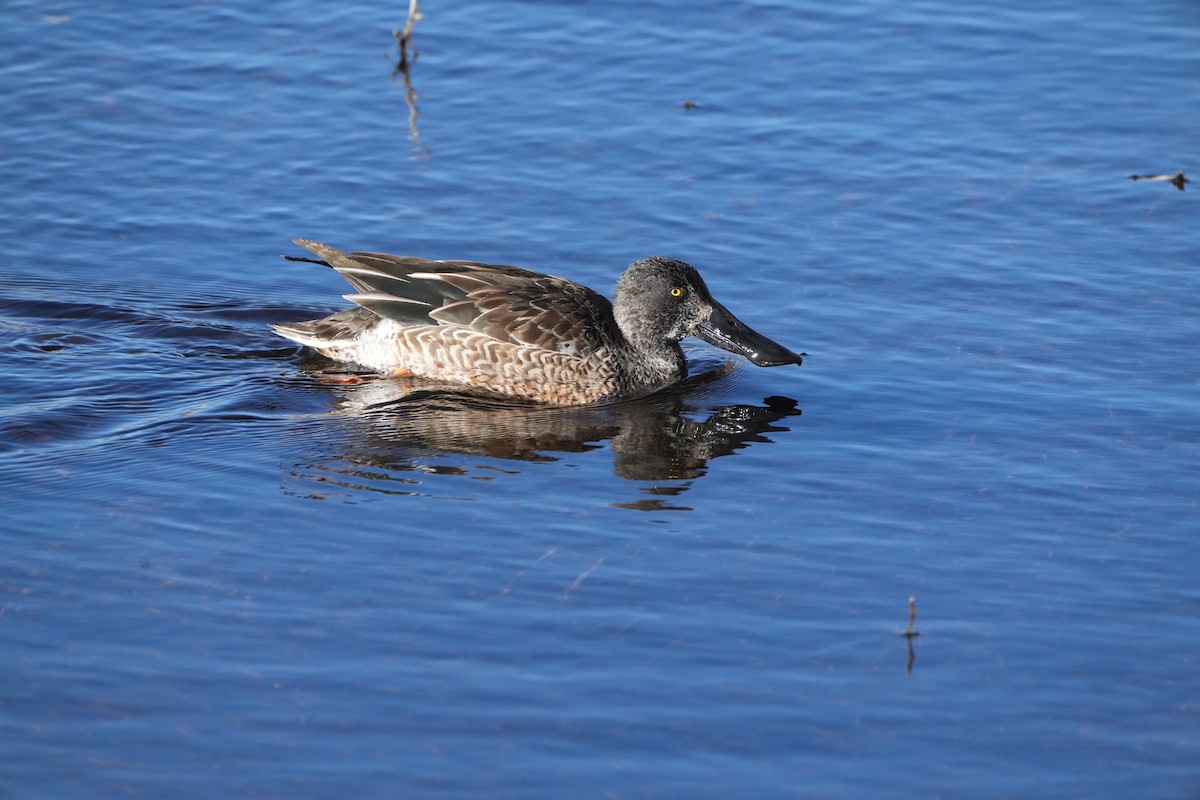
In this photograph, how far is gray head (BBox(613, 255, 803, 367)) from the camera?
9.85 meters

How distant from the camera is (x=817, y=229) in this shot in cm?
1161

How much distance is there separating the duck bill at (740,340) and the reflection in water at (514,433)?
0.88 ft

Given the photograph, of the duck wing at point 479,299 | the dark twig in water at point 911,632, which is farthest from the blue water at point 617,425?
the duck wing at point 479,299

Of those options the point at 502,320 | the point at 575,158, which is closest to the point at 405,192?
the point at 575,158

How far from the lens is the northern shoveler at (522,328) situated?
31.6ft

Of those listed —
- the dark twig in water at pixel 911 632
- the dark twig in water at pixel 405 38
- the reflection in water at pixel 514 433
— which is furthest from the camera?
the dark twig in water at pixel 405 38

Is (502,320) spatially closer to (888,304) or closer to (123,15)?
(888,304)

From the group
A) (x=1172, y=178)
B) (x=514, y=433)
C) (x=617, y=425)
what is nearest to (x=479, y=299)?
(x=514, y=433)

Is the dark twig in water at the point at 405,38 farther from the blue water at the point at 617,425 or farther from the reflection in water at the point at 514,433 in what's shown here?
the reflection in water at the point at 514,433

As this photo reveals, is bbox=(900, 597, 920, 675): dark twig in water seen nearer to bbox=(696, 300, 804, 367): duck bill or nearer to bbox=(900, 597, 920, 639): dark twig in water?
bbox=(900, 597, 920, 639): dark twig in water

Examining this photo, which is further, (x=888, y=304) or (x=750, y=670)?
(x=888, y=304)

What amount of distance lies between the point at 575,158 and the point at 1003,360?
4.22 metres

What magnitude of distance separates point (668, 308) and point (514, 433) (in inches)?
57.1

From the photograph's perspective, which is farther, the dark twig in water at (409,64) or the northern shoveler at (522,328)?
the dark twig in water at (409,64)
